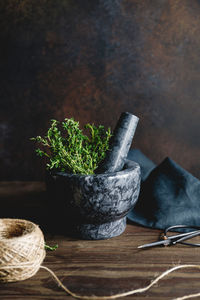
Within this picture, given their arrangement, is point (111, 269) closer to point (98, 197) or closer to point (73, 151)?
point (98, 197)

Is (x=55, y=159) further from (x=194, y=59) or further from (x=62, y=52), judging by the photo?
(x=194, y=59)

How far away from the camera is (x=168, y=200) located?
3.30ft

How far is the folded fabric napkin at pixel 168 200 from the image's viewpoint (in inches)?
38.0

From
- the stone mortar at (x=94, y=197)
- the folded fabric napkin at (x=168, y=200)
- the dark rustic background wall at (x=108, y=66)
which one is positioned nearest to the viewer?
the stone mortar at (x=94, y=197)

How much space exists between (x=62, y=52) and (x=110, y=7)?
272 mm

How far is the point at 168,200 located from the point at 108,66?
658 mm

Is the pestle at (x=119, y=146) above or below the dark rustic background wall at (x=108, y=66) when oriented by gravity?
below

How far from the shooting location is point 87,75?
4.55 feet

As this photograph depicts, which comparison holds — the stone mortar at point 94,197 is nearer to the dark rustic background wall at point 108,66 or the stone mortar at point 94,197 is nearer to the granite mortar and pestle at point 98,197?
the granite mortar and pestle at point 98,197

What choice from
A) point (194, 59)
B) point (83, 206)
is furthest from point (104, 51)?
point (83, 206)

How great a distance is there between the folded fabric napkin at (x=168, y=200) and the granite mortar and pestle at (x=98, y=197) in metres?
0.12

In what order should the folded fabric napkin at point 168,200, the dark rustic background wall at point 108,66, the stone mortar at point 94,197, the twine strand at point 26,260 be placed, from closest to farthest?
the twine strand at point 26,260
the stone mortar at point 94,197
the folded fabric napkin at point 168,200
the dark rustic background wall at point 108,66

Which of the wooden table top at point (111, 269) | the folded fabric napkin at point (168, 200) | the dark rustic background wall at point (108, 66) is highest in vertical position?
the dark rustic background wall at point (108, 66)

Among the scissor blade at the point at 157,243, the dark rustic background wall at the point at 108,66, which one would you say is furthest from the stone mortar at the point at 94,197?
the dark rustic background wall at the point at 108,66
